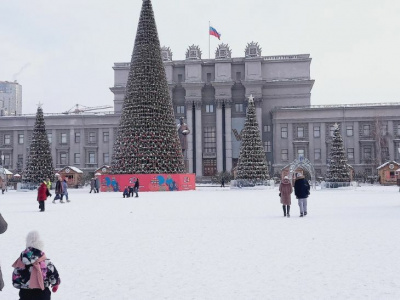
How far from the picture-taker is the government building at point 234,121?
72.5 metres

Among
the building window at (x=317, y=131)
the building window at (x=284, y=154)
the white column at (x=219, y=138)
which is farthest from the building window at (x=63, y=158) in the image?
the building window at (x=317, y=131)

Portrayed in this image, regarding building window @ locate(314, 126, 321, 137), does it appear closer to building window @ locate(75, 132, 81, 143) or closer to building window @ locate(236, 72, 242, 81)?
building window @ locate(236, 72, 242, 81)

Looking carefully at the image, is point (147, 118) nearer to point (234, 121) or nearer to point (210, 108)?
point (234, 121)

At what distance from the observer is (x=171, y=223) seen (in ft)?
47.7

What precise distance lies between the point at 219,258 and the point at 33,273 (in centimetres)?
470

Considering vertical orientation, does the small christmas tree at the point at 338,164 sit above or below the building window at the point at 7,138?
below

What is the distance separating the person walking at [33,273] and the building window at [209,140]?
2882 inches

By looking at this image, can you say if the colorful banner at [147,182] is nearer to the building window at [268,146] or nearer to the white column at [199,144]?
the white column at [199,144]

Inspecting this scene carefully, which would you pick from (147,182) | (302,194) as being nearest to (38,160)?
(147,182)

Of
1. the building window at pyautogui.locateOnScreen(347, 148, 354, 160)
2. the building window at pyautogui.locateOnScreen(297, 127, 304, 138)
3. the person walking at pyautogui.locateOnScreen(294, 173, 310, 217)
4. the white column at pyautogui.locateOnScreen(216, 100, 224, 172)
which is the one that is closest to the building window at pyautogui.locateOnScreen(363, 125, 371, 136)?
the building window at pyautogui.locateOnScreen(347, 148, 354, 160)

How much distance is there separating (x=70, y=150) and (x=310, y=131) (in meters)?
39.4

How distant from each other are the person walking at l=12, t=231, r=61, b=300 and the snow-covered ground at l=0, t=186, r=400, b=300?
1.61 m

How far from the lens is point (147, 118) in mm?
37594

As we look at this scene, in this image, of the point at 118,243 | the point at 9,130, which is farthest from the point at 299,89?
the point at 118,243
